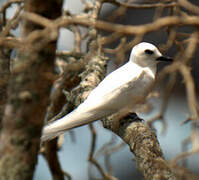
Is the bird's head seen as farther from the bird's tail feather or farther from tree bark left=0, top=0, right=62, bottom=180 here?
tree bark left=0, top=0, right=62, bottom=180

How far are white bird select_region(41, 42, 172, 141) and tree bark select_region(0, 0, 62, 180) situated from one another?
0.86 meters

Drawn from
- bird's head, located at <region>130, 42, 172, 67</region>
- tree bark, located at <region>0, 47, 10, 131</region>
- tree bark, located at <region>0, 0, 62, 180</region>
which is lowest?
bird's head, located at <region>130, 42, 172, 67</region>

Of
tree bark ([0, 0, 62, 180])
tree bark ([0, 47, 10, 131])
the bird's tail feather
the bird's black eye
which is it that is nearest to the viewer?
tree bark ([0, 0, 62, 180])

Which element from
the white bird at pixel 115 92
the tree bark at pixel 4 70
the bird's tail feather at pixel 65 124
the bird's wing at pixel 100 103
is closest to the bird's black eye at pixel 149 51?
the white bird at pixel 115 92

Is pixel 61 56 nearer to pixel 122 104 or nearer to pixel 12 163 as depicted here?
pixel 122 104

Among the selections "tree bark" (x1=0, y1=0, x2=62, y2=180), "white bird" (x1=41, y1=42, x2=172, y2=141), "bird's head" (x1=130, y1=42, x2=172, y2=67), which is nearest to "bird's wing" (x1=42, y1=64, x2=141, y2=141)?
"white bird" (x1=41, y1=42, x2=172, y2=141)

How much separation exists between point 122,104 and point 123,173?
272 cm

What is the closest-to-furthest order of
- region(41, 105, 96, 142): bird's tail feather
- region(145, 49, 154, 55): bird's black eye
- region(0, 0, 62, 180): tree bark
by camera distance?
region(0, 0, 62, 180): tree bark → region(41, 105, 96, 142): bird's tail feather → region(145, 49, 154, 55): bird's black eye

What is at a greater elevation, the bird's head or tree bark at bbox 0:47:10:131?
tree bark at bbox 0:47:10:131

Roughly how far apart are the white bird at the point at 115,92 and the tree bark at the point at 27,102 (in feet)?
2.82

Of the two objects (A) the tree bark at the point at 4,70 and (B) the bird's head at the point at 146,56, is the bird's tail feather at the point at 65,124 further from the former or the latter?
(B) the bird's head at the point at 146,56

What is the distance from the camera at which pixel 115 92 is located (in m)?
2.42

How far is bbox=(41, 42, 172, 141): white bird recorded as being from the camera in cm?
220

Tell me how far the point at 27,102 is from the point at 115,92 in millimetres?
1268
